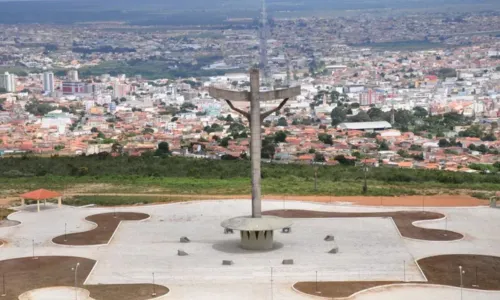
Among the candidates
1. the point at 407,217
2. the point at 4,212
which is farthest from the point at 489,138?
the point at 4,212

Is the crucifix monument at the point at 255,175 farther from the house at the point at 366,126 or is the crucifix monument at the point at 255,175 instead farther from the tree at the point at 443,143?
the house at the point at 366,126

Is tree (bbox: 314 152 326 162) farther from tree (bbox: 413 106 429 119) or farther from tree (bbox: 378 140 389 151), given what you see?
tree (bbox: 413 106 429 119)

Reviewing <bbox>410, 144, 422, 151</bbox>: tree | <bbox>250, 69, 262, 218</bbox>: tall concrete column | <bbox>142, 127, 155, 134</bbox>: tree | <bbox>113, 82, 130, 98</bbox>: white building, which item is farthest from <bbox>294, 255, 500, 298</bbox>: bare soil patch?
<bbox>113, 82, 130, 98</bbox>: white building

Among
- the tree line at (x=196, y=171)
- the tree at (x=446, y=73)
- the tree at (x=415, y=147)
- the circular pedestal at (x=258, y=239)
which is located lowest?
the tree at (x=415, y=147)

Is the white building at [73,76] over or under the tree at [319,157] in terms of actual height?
under

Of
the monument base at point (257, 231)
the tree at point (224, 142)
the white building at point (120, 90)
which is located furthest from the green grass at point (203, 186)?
the white building at point (120, 90)

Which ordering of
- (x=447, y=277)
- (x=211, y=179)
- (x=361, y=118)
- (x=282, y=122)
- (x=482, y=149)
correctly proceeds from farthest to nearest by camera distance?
1. (x=361, y=118)
2. (x=282, y=122)
3. (x=482, y=149)
4. (x=211, y=179)
5. (x=447, y=277)

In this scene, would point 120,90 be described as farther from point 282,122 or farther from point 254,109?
point 254,109
